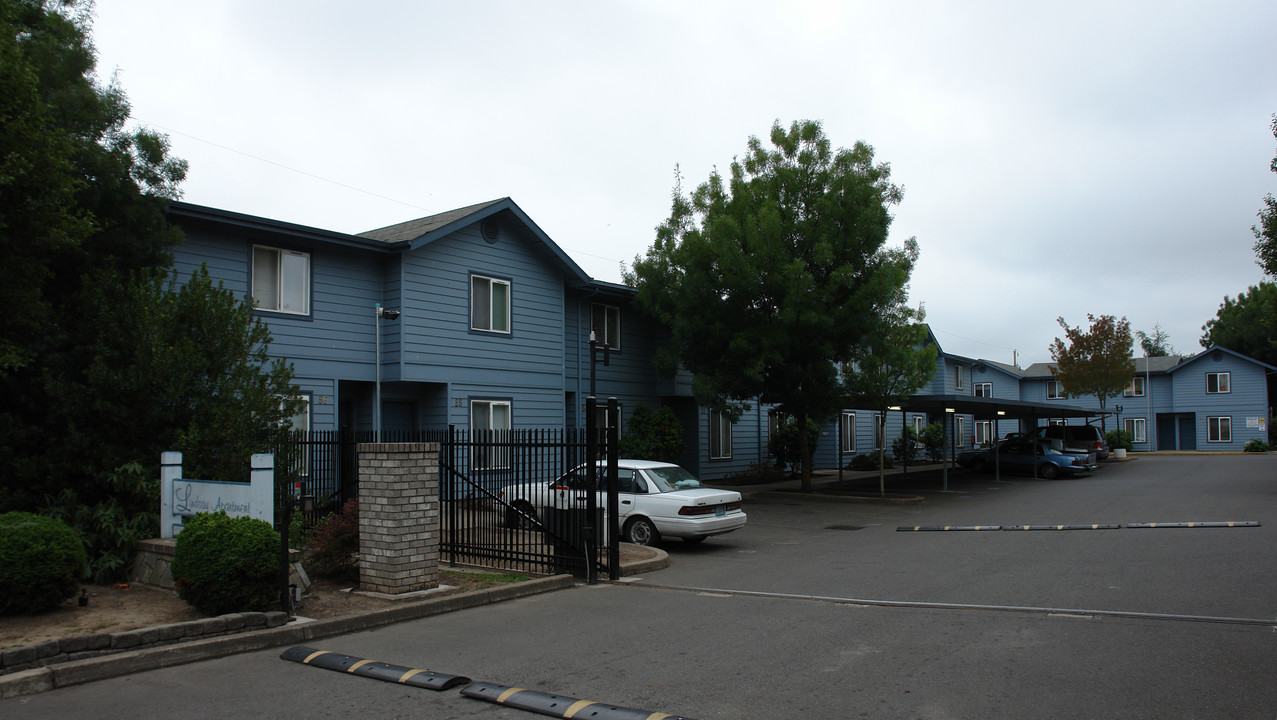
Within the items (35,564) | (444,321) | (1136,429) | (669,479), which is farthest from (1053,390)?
(35,564)

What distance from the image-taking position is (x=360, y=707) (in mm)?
6195

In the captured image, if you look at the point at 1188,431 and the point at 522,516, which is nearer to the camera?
the point at 522,516

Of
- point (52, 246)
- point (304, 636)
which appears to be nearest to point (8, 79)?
point (52, 246)

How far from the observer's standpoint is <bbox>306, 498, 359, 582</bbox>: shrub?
10688mm

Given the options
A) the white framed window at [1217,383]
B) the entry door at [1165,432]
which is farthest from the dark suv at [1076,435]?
the entry door at [1165,432]

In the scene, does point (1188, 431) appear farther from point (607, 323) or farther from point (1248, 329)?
point (607, 323)

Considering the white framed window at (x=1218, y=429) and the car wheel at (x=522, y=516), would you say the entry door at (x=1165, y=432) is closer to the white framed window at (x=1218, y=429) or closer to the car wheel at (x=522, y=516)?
the white framed window at (x=1218, y=429)

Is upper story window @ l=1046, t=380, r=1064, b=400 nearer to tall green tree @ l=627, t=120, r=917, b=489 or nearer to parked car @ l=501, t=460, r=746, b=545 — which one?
tall green tree @ l=627, t=120, r=917, b=489

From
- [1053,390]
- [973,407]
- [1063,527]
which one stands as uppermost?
[1053,390]

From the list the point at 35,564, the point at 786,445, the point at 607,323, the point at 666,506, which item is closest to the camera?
the point at 35,564

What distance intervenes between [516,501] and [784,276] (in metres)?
12.1

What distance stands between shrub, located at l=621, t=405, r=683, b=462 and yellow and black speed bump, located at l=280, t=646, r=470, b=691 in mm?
15931

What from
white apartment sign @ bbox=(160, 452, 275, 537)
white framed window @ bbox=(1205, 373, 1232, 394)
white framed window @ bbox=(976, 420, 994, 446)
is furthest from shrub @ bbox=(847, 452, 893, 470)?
white apartment sign @ bbox=(160, 452, 275, 537)

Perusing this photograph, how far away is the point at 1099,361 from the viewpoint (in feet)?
163
